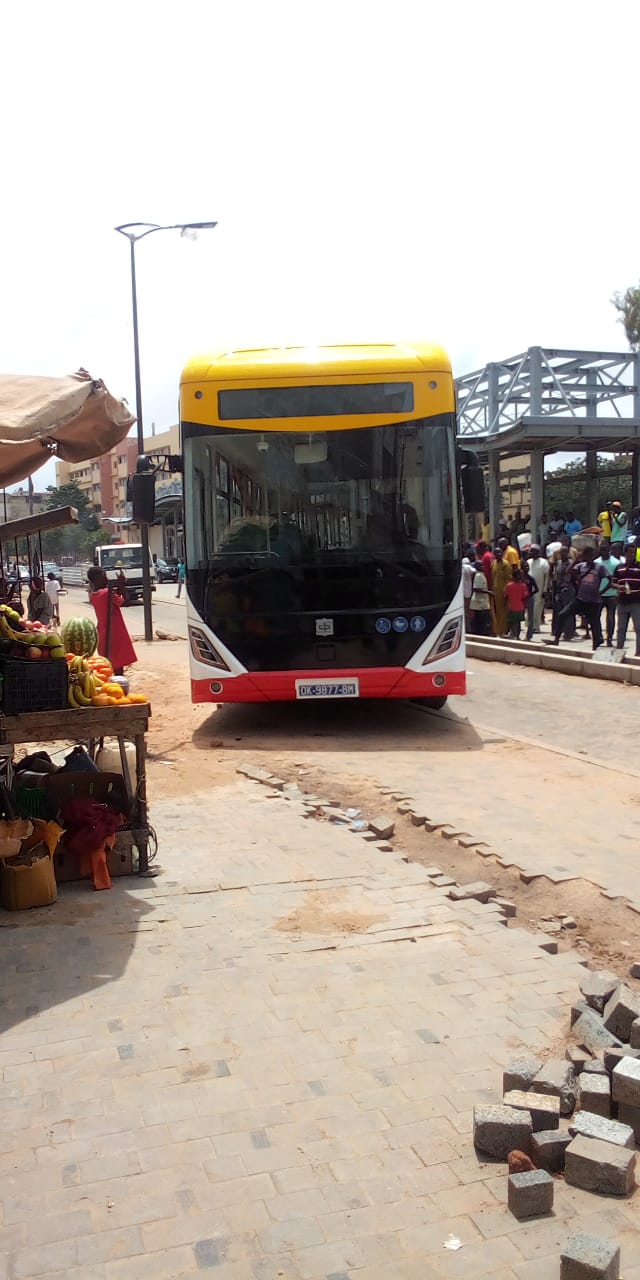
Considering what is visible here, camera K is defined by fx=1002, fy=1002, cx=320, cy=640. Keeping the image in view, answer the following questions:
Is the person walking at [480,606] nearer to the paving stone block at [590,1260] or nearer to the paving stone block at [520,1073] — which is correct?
the paving stone block at [520,1073]

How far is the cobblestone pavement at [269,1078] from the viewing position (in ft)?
8.41

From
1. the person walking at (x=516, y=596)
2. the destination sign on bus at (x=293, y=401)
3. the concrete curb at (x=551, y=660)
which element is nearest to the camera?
the destination sign on bus at (x=293, y=401)

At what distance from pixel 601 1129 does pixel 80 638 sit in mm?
4514

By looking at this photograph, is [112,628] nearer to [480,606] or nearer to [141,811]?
[141,811]

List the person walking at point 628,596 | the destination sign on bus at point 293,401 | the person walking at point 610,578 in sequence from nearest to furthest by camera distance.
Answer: the destination sign on bus at point 293,401 < the person walking at point 628,596 < the person walking at point 610,578

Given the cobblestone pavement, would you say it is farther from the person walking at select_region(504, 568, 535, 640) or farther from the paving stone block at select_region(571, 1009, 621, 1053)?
the person walking at select_region(504, 568, 535, 640)

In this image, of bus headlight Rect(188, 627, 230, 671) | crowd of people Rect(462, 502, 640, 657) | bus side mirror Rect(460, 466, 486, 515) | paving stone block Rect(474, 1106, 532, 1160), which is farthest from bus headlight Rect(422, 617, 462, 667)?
paving stone block Rect(474, 1106, 532, 1160)

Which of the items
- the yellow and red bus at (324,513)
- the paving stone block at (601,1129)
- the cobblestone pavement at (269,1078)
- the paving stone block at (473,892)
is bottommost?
the cobblestone pavement at (269,1078)

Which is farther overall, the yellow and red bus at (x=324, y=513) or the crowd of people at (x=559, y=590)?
the crowd of people at (x=559, y=590)

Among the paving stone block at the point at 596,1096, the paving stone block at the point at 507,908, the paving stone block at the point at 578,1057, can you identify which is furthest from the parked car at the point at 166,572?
the paving stone block at the point at 596,1096

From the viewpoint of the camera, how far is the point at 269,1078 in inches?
131

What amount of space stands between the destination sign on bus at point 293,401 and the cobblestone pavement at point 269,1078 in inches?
194

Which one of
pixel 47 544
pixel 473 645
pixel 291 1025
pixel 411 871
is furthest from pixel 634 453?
pixel 47 544

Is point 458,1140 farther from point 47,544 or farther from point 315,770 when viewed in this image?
point 47,544
